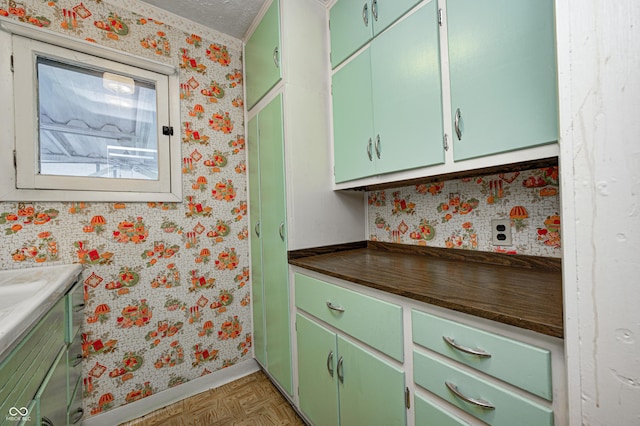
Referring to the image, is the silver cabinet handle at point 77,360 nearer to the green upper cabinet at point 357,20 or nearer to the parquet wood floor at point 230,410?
the parquet wood floor at point 230,410

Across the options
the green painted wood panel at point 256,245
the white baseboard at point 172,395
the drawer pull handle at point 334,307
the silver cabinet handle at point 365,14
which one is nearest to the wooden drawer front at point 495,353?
the drawer pull handle at point 334,307

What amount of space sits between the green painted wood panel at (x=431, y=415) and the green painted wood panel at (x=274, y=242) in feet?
2.77

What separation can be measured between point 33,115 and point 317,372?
196 cm

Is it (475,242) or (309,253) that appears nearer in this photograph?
(475,242)

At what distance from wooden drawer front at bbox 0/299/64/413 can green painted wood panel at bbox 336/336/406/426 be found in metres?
0.96

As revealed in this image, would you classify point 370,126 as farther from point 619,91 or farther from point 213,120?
point 213,120

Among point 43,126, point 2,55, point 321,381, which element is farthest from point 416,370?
point 2,55

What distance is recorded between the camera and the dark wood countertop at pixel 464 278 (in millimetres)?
633

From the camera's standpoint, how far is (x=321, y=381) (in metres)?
1.23

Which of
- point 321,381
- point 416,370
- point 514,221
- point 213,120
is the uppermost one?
point 213,120

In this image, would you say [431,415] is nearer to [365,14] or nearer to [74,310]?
[74,310]

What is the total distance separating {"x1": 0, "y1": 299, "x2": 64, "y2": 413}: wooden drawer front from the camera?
548mm

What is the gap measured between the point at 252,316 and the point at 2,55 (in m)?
2.02

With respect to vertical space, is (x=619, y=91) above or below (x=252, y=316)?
above
